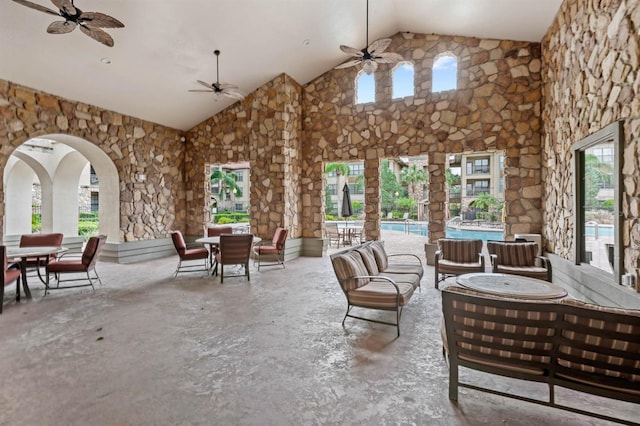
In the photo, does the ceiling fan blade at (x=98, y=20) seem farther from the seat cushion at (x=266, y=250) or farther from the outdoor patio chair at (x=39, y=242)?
the seat cushion at (x=266, y=250)

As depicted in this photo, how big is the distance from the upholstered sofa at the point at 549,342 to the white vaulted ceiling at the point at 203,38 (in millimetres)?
5619

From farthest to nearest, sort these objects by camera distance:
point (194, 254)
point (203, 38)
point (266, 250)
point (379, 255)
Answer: point (266, 250)
point (194, 254)
point (203, 38)
point (379, 255)

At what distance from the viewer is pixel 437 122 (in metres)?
7.12

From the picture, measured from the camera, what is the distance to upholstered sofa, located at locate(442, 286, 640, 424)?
172cm

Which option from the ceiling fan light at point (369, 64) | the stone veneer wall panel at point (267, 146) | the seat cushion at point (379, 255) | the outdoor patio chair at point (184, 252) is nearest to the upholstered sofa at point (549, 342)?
the seat cushion at point (379, 255)

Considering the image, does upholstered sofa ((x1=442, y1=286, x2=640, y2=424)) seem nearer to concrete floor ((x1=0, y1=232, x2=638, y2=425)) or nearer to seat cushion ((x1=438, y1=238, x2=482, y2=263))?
concrete floor ((x1=0, y1=232, x2=638, y2=425))

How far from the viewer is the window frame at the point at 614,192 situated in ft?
10.6

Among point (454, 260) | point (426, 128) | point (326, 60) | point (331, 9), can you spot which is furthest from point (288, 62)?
point (454, 260)

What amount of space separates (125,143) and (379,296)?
23.7ft

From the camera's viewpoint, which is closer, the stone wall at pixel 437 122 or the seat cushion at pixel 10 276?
the seat cushion at pixel 10 276

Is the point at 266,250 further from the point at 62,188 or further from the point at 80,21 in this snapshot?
the point at 62,188

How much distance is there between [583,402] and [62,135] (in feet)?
28.8

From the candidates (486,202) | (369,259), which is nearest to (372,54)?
(369,259)

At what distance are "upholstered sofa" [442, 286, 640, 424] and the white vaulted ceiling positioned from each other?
562cm
